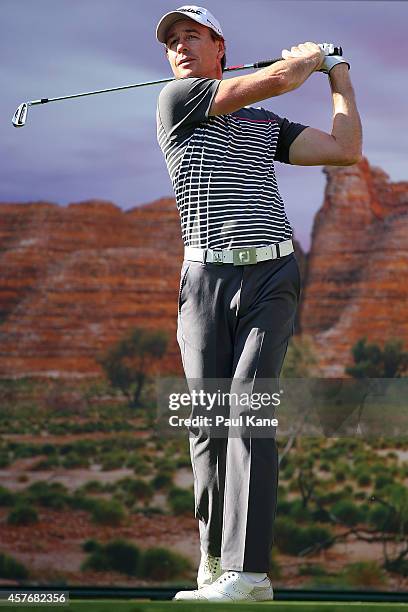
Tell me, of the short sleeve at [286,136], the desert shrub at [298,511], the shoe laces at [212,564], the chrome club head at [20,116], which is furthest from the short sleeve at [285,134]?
the desert shrub at [298,511]

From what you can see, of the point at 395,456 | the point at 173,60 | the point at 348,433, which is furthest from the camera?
the point at 348,433

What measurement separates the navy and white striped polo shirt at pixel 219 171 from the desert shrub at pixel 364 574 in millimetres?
17219

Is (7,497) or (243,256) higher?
(243,256)

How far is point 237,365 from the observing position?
2303mm

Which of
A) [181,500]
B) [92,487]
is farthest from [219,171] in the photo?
[92,487]

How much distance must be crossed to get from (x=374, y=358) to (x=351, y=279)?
4.87 feet

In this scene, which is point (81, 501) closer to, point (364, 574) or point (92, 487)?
point (92, 487)

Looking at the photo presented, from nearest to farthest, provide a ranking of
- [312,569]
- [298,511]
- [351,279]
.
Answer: [298,511]
[312,569]
[351,279]

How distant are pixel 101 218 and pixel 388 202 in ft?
16.9

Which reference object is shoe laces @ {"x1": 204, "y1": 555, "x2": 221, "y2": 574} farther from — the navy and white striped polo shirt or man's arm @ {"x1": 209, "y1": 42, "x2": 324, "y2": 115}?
man's arm @ {"x1": 209, "y1": 42, "x2": 324, "y2": 115}

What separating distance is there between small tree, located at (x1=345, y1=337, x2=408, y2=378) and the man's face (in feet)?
56.9

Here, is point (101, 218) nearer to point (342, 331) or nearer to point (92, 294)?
point (92, 294)

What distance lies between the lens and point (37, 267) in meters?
20.2

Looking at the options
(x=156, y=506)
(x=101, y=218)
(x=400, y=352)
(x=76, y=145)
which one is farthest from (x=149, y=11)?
(x=156, y=506)
